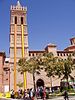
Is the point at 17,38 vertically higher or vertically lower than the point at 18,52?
higher

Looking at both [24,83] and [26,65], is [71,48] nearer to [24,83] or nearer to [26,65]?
[24,83]

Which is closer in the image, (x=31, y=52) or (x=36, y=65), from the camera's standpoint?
(x=36, y=65)

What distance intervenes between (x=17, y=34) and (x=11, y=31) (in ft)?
5.25

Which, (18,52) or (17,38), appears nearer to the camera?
(18,52)

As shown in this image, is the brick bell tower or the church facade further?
the church facade

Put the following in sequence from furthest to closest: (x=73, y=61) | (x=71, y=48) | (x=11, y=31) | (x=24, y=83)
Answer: (x=71, y=48), (x=11, y=31), (x=24, y=83), (x=73, y=61)

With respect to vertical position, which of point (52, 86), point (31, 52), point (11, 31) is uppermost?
point (11, 31)

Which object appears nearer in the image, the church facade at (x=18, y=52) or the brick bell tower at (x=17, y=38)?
the brick bell tower at (x=17, y=38)

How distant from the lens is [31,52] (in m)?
74.4

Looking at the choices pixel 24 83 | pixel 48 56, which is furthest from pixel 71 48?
pixel 48 56

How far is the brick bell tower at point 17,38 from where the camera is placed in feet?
232

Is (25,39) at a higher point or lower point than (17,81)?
higher

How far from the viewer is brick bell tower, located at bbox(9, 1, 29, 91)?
70750 millimetres

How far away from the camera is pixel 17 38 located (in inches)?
2940
